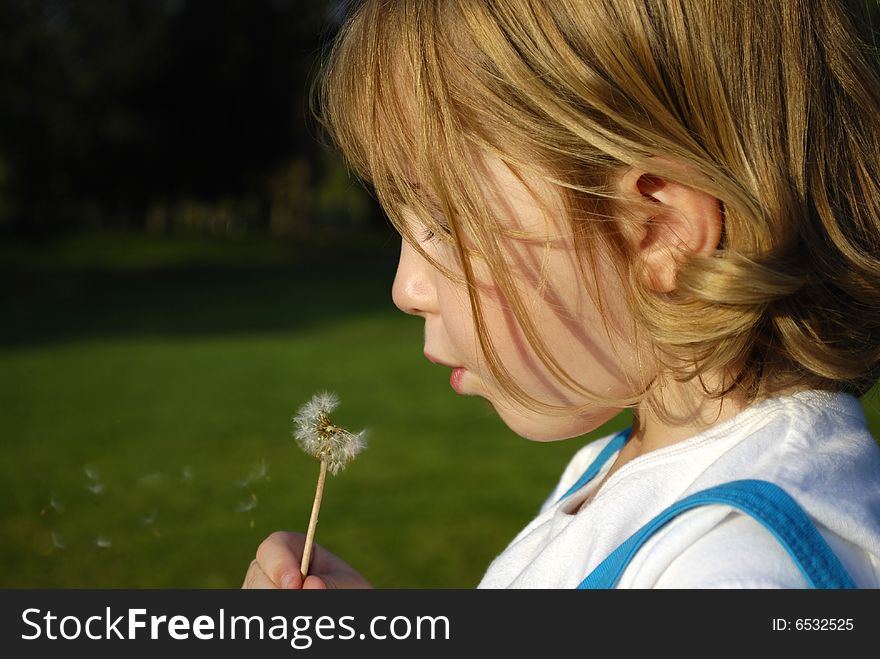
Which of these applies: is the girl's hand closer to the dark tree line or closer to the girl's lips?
the girl's lips

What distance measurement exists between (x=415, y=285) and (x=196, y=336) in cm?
1174

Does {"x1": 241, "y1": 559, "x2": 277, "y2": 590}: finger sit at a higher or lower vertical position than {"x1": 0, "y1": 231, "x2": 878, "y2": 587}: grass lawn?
lower

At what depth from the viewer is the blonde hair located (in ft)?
3.98

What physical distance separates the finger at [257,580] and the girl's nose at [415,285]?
423mm

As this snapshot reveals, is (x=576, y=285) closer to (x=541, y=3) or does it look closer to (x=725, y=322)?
(x=725, y=322)

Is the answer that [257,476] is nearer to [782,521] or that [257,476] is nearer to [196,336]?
[782,521]

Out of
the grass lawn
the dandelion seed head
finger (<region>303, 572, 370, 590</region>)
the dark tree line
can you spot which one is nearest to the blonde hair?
the dandelion seed head

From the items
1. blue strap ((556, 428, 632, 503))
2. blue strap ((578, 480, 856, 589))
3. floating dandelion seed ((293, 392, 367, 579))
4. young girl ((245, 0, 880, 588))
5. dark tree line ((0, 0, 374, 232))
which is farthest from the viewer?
dark tree line ((0, 0, 374, 232))

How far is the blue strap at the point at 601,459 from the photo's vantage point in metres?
1.63

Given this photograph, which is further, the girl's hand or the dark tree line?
the dark tree line

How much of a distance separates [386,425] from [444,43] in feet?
20.2

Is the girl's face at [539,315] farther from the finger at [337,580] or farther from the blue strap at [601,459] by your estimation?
the finger at [337,580]

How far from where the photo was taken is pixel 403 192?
1380mm
